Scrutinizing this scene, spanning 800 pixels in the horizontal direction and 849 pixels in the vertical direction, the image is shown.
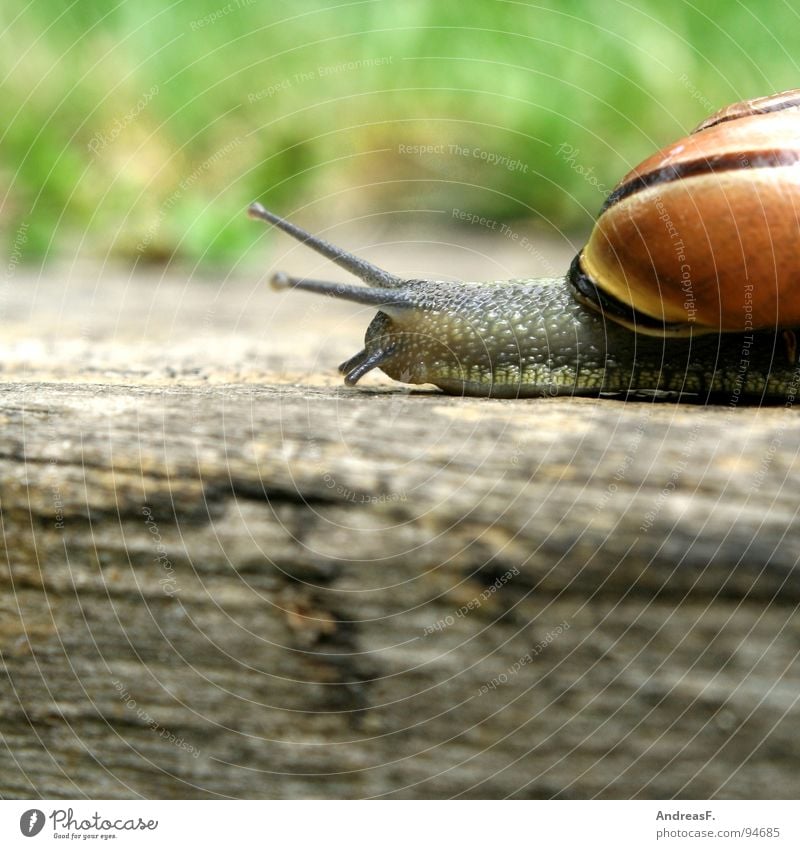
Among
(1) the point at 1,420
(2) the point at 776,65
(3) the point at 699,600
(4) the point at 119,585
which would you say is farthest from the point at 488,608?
(2) the point at 776,65

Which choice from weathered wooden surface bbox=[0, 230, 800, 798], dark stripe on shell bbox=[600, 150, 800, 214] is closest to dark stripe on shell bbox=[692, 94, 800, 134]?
dark stripe on shell bbox=[600, 150, 800, 214]

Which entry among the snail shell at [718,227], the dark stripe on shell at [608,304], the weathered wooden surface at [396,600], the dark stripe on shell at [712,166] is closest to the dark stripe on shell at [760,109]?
the snail shell at [718,227]

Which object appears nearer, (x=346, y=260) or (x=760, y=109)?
(x=760, y=109)

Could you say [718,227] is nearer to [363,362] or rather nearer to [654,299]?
[654,299]

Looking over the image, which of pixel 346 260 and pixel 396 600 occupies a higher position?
pixel 346 260

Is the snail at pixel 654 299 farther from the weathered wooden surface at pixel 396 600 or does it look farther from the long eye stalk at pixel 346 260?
the weathered wooden surface at pixel 396 600

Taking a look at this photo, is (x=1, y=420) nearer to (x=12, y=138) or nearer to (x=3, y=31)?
(x=12, y=138)

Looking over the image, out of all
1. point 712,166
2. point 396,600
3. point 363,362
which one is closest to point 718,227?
point 712,166
